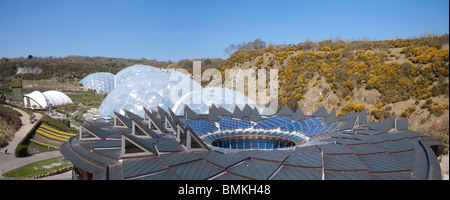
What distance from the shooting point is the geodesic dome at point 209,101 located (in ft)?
94.0

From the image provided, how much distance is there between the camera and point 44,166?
890 inches

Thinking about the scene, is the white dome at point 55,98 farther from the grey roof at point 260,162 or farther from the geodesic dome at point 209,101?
the grey roof at point 260,162

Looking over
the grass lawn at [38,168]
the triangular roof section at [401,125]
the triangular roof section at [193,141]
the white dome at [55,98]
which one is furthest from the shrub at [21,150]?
the white dome at [55,98]

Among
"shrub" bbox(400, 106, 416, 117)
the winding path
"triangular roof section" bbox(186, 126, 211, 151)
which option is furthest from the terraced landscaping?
"shrub" bbox(400, 106, 416, 117)

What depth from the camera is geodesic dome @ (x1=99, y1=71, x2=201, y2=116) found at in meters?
32.3

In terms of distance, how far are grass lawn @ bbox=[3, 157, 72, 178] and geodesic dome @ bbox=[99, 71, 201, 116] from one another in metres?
8.97

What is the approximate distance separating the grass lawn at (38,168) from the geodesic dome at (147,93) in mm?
8968

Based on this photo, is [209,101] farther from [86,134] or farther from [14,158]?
[14,158]

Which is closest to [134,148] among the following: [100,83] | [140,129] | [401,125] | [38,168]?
[140,129]

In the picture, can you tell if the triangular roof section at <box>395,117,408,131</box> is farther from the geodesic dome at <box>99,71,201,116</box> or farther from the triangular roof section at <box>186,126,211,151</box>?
the geodesic dome at <box>99,71,201,116</box>

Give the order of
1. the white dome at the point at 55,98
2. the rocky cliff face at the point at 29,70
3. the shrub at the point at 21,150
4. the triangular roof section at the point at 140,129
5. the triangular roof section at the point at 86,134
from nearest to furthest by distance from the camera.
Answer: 1. the triangular roof section at the point at 140,129
2. the triangular roof section at the point at 86,134
3. the shrub at the point at 21,150
4. the white dome at the point at 55,98
5. the rocky cliff face at the point at 29,70

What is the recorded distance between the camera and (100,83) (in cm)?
7575
